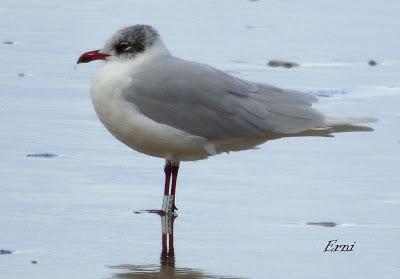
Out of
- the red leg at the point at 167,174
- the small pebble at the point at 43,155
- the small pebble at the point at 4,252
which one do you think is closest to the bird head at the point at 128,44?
the red leg at the point at 167,174

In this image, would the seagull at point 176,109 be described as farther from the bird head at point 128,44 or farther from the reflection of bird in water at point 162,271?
the reflection of bird in water at point 162,271

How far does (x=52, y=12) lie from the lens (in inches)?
506

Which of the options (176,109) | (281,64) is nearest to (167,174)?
(176,109)

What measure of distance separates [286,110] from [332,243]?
1151 mm

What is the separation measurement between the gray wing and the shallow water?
1.03 ft

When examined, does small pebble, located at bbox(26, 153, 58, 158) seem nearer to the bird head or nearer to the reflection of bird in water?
the bird head

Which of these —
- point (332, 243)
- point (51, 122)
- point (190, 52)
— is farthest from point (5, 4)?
point (332, 243)

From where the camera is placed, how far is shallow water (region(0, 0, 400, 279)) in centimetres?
655

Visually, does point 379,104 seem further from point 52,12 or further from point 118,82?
point 52,12

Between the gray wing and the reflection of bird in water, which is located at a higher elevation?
the gray wing

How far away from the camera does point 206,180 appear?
790 centimetres

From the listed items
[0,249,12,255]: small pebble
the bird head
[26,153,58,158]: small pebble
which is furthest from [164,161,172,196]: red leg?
[0,249,12,255]: small pebble

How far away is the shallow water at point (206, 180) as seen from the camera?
21.5 ft

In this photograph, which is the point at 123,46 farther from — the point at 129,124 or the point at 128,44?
the point at 129,124
